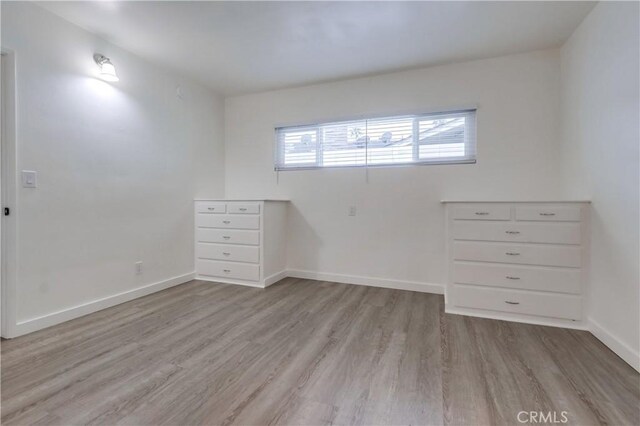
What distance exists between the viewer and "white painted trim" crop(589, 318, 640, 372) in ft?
5.64

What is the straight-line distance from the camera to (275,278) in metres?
3.54

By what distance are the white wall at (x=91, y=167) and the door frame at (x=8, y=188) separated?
0.12ft

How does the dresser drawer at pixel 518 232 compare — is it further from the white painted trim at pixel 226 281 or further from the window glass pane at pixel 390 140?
the white painted trim at pixel 226 281

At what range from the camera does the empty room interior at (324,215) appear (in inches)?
61.4

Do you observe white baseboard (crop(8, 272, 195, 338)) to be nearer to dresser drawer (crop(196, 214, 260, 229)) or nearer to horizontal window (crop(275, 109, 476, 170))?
dresser drawer (crop(196, 214, 260, 229))

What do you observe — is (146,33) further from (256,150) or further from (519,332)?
(519,332)

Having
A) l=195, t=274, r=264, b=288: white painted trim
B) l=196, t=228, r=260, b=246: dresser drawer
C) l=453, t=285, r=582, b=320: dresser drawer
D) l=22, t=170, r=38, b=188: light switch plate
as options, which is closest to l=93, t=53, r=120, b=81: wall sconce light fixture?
l=22, t=170, r=38, b=188: light switch plate

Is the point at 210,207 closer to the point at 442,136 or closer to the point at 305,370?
the point at 305,370

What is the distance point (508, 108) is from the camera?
2.93 m

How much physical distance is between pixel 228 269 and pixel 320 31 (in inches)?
104

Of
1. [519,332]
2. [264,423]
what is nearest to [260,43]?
[264,423]

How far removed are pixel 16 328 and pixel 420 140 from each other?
381 cm

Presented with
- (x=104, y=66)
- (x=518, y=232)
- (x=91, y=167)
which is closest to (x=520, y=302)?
(x=518, y=232)

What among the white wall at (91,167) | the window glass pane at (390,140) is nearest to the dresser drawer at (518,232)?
the window glass pane at (390,140)
